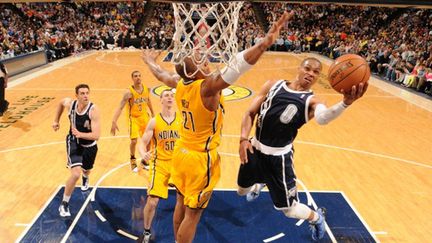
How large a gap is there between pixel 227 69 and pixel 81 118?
2961 millimetres

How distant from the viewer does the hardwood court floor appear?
16.5 feet

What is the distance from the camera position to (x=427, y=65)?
12.2m

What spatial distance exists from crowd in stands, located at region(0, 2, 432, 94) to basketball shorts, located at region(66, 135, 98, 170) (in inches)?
446

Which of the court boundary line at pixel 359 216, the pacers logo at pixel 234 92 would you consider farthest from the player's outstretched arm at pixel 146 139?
the pacers logo at pixel 234 92

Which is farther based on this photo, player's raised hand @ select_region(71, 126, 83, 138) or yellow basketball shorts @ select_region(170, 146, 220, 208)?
player's raised hand @ select_region(71, 126, 83, 138)

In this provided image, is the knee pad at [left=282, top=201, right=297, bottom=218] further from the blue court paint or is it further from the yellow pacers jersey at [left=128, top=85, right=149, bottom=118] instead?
the yellow pacers jersey at [left=128, top=85, right=149, bottom=118]

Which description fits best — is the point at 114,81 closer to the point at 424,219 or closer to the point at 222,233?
the point at 222,233

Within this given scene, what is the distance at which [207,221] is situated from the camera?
462 centimetres

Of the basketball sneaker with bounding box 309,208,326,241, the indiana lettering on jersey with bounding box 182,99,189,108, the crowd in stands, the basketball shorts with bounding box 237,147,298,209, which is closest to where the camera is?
the indiana lettering on jersey with bounding box 182,99,189,108

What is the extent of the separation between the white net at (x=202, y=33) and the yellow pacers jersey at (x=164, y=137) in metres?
1.50

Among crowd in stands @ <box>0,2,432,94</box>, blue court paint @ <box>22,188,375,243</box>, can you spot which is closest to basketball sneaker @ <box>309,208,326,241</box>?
blue court paint @ <box>22,188,375,243</box>

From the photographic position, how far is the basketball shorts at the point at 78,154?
15.5ft

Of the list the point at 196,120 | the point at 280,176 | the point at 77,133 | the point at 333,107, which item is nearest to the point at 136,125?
the point at 77,133

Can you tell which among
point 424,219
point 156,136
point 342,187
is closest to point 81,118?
point 156,136
